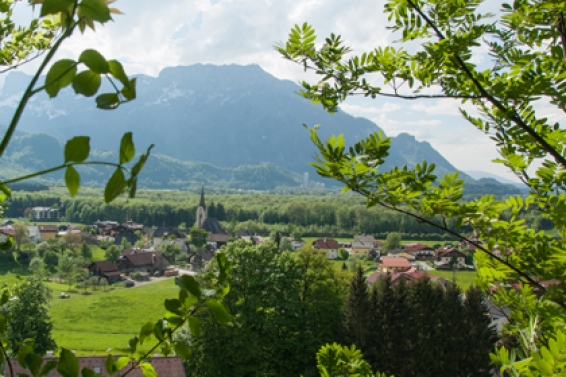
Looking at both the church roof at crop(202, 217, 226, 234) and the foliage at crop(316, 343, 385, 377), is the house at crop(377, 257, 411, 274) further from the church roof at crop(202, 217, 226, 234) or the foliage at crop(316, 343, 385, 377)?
the foliage at crop(316, 343, 385, 377)

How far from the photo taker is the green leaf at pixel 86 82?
60 cm

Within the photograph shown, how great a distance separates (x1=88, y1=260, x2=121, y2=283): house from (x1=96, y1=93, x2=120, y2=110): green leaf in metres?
56.1

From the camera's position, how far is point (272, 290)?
16.4 metres

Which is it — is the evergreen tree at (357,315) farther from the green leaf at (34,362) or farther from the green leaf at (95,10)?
the green leaf at (95,10)

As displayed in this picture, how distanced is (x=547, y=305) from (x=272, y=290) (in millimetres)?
14158

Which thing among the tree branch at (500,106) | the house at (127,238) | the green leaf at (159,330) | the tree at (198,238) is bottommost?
the house at (127,238)

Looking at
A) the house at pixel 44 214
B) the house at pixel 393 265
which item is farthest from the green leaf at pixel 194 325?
the house at pixel 44 214

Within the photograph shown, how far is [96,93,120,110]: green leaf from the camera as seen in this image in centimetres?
60

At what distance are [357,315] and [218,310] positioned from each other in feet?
59.6

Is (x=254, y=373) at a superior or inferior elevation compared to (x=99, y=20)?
inferior

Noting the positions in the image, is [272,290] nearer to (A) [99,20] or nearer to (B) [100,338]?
(A) [99,20]

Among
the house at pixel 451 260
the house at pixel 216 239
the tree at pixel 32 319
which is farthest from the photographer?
the house at pixel 216 239

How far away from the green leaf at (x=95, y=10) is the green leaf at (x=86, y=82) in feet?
0.22

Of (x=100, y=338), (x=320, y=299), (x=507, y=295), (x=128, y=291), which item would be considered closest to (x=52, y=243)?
(x=128, y=291)
